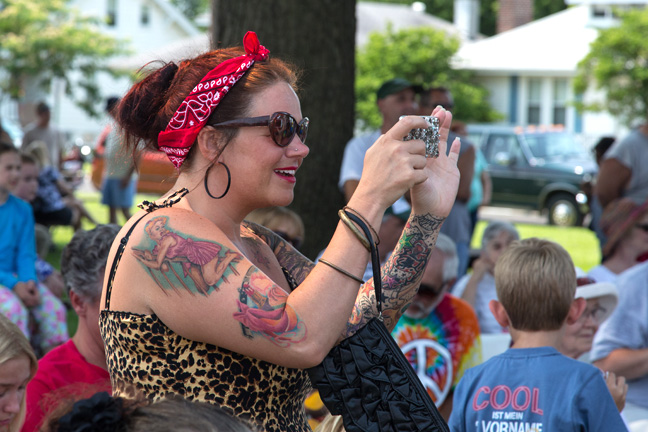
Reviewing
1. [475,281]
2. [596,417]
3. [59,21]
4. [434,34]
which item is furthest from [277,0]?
[59,21]

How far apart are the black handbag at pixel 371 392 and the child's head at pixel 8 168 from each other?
15.3 feet

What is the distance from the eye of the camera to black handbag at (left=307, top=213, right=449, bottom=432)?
1.81m

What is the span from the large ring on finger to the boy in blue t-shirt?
0.99 metres

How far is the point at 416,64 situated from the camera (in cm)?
2588

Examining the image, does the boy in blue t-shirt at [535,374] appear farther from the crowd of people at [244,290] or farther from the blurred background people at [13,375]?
the blurred background people at [13,375]

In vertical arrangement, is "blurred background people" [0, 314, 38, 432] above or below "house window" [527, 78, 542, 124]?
above

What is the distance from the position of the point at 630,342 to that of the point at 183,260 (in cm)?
259

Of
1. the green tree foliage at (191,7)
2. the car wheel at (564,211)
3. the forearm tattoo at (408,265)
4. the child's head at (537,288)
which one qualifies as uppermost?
the green tree foliage at (191,7)

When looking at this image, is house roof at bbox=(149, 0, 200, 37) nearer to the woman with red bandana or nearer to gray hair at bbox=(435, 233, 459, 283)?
gray hair at bbox=(435, 233, 459, 283)

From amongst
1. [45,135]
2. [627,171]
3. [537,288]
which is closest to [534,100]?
[45,135]

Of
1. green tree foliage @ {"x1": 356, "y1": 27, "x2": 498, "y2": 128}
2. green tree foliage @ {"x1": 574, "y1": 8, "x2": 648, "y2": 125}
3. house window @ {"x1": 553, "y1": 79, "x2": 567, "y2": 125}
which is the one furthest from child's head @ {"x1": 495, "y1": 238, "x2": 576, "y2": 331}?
house window @ {"x1": 553, "y1": 79, "x2": 567, "y2": 125}

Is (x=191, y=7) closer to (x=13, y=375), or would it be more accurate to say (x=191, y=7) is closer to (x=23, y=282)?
(x=23, y=282)

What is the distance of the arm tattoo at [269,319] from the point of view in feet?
5.50

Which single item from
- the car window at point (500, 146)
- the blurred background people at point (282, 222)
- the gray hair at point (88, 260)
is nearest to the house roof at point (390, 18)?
the car window at point (500, 146)
